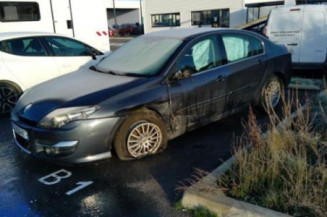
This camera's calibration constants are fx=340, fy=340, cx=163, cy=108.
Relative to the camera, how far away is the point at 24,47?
269 inches

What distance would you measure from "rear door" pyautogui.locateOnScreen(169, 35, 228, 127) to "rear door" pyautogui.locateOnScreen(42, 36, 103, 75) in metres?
3.12

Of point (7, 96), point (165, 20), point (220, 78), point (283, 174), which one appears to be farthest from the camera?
point (165, 20)

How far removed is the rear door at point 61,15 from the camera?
33.1ft

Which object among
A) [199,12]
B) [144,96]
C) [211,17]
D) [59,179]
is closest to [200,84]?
[144,96]

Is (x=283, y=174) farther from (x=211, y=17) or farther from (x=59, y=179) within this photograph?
(x=211, y=17)

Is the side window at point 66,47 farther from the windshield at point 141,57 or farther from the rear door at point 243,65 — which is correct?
the rear door at point 243,65

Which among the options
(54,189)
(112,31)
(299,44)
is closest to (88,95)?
(54,189)

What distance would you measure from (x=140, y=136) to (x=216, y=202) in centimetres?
147

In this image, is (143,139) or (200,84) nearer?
(143,139)

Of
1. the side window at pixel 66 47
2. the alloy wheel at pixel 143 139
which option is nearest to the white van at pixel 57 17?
the side window at pixel 66 47

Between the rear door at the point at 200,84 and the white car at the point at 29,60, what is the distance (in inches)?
110

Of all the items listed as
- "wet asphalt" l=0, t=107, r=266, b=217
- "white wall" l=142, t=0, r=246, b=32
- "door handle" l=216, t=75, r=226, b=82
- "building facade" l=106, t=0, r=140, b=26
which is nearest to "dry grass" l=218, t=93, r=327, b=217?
"wet asphalt" l=0, t=107, r=266, b=217

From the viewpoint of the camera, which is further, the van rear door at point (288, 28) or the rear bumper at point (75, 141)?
the van rear door at point (288, 28)

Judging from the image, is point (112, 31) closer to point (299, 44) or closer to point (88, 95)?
point (299, 44)
